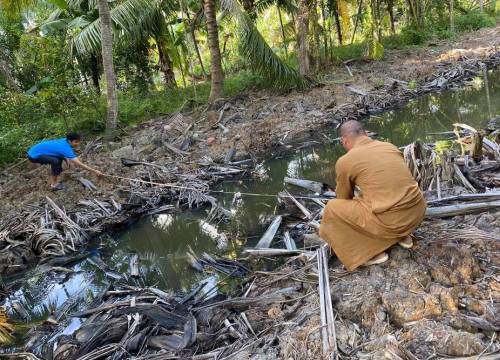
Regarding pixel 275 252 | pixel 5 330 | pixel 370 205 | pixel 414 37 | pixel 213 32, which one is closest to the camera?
pixel 370 205

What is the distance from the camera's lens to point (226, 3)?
11508mm

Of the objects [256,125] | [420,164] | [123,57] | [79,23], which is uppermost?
[79,23]

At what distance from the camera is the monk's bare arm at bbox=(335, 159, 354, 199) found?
3611mm

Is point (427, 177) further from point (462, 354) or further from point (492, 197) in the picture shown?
point (462, 354)

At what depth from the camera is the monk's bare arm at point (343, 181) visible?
3.61 metres

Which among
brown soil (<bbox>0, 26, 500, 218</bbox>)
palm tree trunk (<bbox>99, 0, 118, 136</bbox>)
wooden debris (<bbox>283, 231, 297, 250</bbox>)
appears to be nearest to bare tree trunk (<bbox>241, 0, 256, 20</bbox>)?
brown soil (<bbox>0, 26, 500, 218</bbox>)

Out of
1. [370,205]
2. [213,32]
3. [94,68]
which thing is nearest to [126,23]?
[213,32]

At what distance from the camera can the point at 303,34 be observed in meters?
14.6

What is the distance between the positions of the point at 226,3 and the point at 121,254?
7.94 meters

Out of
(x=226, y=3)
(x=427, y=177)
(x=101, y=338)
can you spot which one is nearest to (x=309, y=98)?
(x=226, y=3)

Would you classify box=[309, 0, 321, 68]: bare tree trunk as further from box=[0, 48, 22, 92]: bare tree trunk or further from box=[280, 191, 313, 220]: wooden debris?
box=[280, 191, 313, 220]: wooden debris

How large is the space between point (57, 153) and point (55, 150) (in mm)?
72

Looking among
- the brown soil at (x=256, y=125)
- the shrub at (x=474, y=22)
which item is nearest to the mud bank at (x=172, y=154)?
the brown soil at (x=256, y=125)

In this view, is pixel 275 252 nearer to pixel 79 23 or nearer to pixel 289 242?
pixel 289 242
